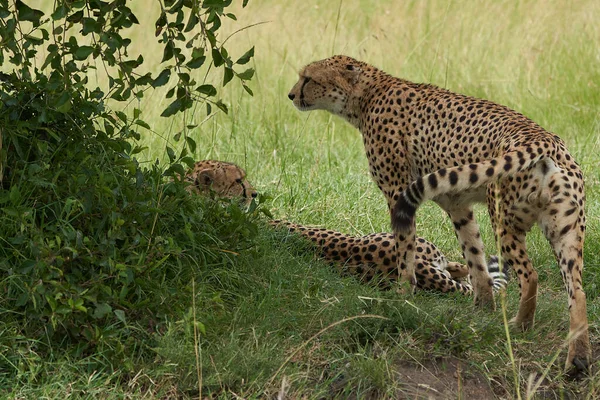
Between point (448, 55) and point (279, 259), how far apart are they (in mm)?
4127

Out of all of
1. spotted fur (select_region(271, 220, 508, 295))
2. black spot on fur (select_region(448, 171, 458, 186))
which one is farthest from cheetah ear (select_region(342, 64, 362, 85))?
black spot on fur (select_region(448, 171, 458, 186))

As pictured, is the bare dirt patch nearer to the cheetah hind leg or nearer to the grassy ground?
the grassy ground

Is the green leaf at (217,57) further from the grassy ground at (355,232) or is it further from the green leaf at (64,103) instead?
the grassy ground at (355,232)

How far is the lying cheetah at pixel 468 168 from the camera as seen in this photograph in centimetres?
371

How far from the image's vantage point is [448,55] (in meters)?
8.09

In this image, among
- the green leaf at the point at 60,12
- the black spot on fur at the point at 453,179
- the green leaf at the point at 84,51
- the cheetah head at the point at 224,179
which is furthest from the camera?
the cheetah head at the point at 224,179

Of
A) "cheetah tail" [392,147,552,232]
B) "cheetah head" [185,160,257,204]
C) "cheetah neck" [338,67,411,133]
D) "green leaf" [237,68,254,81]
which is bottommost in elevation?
"cheetah head" [185,160,257,204]

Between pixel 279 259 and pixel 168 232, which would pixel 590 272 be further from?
pixel 168 232

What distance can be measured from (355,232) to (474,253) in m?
1.09

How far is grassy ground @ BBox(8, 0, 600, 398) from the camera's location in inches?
136

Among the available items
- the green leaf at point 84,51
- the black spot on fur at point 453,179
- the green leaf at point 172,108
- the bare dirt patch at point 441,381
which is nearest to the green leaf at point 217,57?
the green leaf at point 172,108

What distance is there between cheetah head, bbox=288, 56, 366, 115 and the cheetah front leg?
3.28ft

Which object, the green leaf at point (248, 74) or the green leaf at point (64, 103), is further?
the green leaf at point (248, 74)

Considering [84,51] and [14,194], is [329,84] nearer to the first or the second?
[84,51]
